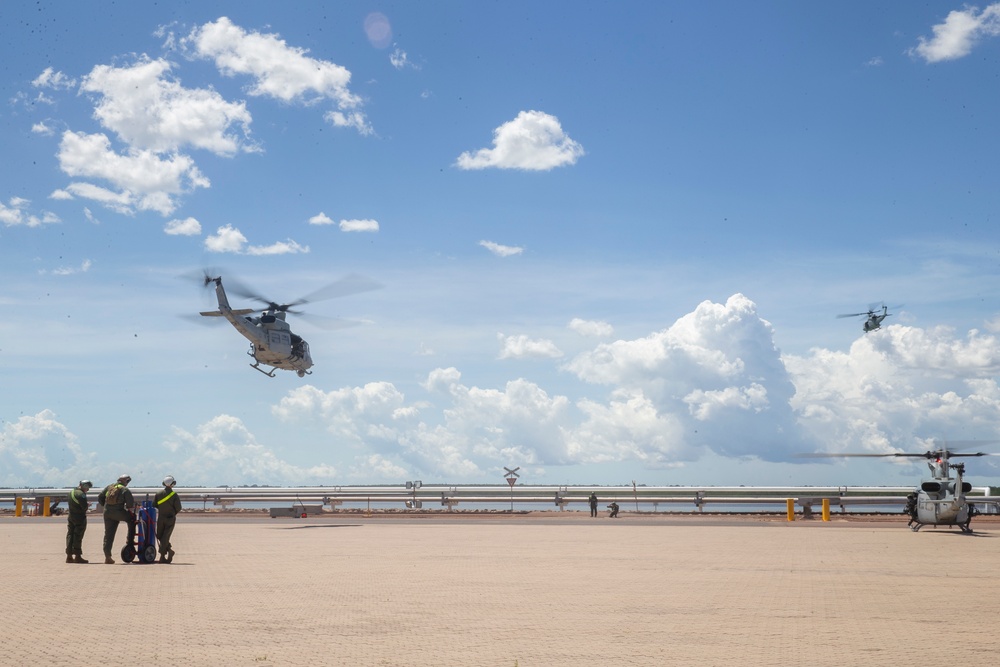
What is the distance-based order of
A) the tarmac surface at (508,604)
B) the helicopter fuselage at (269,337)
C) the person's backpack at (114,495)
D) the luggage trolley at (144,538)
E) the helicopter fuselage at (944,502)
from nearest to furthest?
the tarmac surface at (508,604) → the person's backpack at (114,495) → the luggage trolley at (144,538) → the helicopter fuselage at (944,502) → the helicopter fuselage at (269,337)

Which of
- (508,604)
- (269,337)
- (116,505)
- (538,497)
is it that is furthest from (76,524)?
(538,497)

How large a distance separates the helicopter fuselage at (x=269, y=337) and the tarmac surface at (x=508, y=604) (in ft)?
62.9

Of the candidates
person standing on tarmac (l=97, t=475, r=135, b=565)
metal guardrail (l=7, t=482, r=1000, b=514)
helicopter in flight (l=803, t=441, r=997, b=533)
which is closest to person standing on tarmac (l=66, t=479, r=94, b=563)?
person standing on tarmac (l=97, t=475, r=135, b=565)

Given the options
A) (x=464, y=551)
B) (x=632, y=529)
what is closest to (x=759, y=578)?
(x=464, y=551)

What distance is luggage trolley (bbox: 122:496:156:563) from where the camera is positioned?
1995 cm

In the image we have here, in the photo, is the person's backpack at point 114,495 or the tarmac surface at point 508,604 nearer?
the tarmac surface at point 508,604

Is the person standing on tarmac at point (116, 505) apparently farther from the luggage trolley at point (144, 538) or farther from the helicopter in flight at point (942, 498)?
the helicopter in flight at point (942, 498)

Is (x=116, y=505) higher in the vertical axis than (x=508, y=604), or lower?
higher

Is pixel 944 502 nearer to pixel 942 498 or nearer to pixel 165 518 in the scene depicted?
pixel 942 498

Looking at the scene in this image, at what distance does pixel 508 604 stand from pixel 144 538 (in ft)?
33.1

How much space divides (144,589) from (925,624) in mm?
10998

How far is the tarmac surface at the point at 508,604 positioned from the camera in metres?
9.67

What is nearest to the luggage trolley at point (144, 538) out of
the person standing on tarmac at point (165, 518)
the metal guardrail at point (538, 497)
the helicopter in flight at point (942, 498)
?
the person standing on tarmac at point (165, 518)

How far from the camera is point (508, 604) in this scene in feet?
43.6
